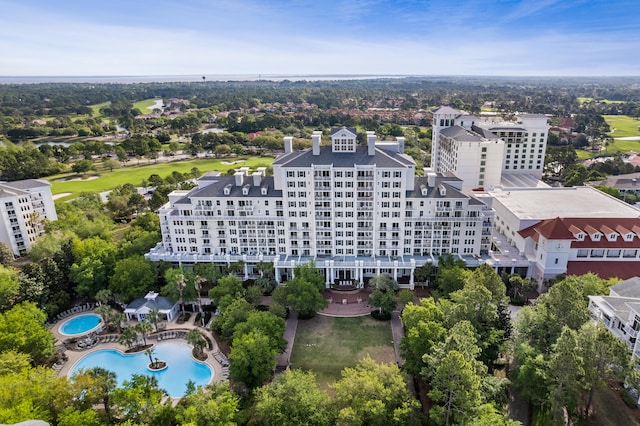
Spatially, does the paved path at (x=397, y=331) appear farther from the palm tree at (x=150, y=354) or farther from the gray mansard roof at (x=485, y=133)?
the gray mansard roof at (x=485, y=133)

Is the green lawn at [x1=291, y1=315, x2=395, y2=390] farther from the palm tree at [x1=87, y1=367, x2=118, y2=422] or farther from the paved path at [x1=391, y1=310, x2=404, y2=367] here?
the palm tree at [x1=87, y1=367, x2=118, y2=422]

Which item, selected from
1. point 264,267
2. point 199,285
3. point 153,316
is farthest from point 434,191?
point 153,316

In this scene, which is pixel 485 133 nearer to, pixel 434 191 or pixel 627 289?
pixel 434 191

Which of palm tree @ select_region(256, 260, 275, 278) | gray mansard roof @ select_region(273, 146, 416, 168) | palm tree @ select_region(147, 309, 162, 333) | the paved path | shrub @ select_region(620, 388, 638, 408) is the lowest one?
the paved path

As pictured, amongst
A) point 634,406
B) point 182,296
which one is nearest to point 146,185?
point 182,296

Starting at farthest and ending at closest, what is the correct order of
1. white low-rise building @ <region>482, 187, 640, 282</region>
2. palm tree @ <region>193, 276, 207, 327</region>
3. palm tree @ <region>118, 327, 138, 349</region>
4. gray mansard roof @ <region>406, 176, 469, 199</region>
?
gray mansard roof @ <region>406, 176, 469, 199</region>, white low-rise building @ <region>482, 187, 640, 282</region>, palm tree @ <region>193, 276, 207, 327</region>, palm tree @ <region>118, 327, 138, 349</region>

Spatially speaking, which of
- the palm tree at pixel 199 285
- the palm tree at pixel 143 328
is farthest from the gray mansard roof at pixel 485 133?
the palm tree at pixel 143 328

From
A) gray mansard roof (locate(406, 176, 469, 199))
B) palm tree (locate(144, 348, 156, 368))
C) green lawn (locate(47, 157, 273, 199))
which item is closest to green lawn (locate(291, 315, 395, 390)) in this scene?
palm tree (locate(144, 348, 156, 368))
